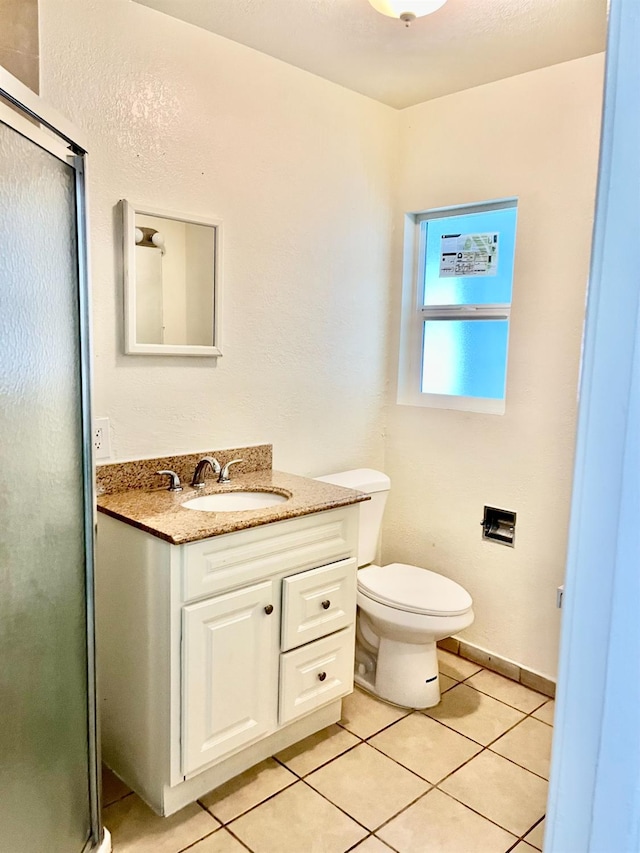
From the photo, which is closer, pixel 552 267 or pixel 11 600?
pixel 11 600

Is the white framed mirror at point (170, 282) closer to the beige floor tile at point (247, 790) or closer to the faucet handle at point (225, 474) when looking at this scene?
the faucet handle at point (225, 474)

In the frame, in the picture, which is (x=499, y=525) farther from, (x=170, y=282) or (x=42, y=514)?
(x=42, y=514)

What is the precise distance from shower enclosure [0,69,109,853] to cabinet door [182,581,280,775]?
0.26 m

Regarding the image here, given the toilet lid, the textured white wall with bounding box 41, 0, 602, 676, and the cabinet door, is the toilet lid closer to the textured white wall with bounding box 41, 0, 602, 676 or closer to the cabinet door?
the textured white wall with bounding box 41, 0, 602, 676

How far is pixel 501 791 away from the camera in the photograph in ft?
6.27

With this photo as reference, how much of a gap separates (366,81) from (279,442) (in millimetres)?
1481

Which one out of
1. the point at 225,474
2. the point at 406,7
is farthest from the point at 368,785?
the point at 406,7

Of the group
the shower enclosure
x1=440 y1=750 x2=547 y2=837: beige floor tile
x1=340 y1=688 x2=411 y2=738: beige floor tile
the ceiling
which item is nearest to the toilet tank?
x1=340 y1=688 x2=411 y2=738: beige floor tile

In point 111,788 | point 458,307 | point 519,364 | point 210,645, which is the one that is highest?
point 458,307

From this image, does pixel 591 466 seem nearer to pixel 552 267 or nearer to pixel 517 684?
pixel 552 267

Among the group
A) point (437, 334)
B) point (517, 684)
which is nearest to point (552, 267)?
point (437, 334)

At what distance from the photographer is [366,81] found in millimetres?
2463

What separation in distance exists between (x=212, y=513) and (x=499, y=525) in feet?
4.28

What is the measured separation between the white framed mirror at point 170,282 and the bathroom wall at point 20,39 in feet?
1.36
